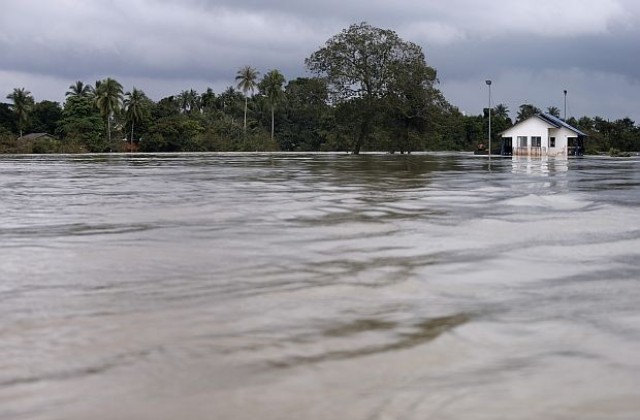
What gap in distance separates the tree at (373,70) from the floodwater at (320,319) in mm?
49131

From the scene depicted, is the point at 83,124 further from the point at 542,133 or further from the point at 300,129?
the point at 542,133

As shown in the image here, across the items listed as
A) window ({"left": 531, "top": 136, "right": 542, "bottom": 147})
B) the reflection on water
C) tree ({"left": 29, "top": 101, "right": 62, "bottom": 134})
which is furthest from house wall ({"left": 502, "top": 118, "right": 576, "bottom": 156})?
tree ({"left": 29, "top": 101, "right": 62, "bottom": 134})

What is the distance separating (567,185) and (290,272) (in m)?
12.7

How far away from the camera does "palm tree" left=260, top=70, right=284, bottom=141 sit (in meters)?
102

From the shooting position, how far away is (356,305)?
4688mm

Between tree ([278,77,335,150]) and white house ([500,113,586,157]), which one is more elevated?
tree ([278,77,335,150])

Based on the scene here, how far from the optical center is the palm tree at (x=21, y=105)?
9562 centimetres

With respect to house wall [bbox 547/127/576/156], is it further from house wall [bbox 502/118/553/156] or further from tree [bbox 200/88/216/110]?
tree [bbox 200/88/216/110]

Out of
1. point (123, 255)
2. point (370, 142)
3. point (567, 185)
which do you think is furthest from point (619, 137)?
point (123, 255)

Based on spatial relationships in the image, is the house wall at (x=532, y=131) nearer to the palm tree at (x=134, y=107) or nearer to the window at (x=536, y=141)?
the window at (x=536, y=141)

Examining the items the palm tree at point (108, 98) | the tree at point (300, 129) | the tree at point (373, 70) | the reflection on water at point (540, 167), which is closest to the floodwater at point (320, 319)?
the reflection on water at point (540, 167)

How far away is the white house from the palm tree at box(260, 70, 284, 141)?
4849 cm

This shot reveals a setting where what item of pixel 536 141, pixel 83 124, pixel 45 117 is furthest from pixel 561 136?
pixel 45 117

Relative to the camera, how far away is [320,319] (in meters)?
4.34
